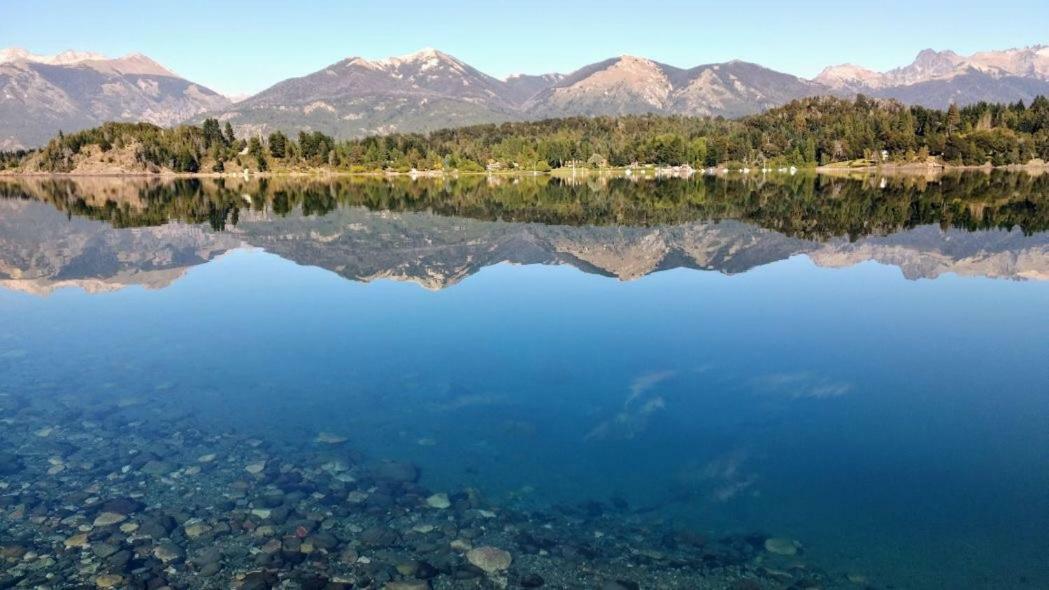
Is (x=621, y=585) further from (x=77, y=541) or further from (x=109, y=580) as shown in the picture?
(x=77, y=541)

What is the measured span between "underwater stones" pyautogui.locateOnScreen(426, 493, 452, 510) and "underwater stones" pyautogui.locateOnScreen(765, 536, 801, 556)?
589 centimetres

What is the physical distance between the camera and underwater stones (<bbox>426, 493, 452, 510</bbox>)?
1252 centimetres

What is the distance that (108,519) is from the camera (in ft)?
39.5

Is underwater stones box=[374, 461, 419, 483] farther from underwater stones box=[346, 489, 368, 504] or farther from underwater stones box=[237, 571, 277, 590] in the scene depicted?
underwater stones box=[237, 571, 277, 590]

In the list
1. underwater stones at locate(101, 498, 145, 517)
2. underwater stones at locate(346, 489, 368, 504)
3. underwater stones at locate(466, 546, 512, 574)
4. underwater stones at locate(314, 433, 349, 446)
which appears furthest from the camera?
underwater stones at locate(314, 433, 349, 446)

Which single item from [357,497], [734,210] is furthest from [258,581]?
[734,210]

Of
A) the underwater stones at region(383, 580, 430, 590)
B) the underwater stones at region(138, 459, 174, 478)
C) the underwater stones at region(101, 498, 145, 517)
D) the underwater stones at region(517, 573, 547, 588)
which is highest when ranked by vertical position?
the underwater stones at region(138, 459, 174, 478)

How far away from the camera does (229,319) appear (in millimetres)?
27656

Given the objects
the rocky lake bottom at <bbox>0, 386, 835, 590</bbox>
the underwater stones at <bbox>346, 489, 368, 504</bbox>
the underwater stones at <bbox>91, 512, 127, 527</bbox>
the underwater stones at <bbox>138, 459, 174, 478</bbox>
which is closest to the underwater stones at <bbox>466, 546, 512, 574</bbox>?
the rocky lake bottom at <bbox>0, 386, 835, 590</bbox>

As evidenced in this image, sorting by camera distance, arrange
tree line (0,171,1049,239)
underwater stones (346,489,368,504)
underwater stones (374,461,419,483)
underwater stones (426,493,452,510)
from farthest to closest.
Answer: tree line (0,171,1049,239), underwater stones (374,461,419,483), underwater stones (346,489,368,504), underwater stones (426,493,452,510)

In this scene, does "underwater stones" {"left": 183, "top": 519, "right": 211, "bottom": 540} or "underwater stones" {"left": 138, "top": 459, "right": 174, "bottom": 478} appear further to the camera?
"underwater stones" {"left": 138, "top": 459, "right": 174, "bottom": 478}

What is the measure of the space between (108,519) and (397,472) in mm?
5394

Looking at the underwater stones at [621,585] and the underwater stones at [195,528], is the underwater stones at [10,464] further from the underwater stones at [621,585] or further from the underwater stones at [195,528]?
the underwater stones at [621,585]

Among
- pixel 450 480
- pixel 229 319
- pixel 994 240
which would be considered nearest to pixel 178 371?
pixel 229 319
